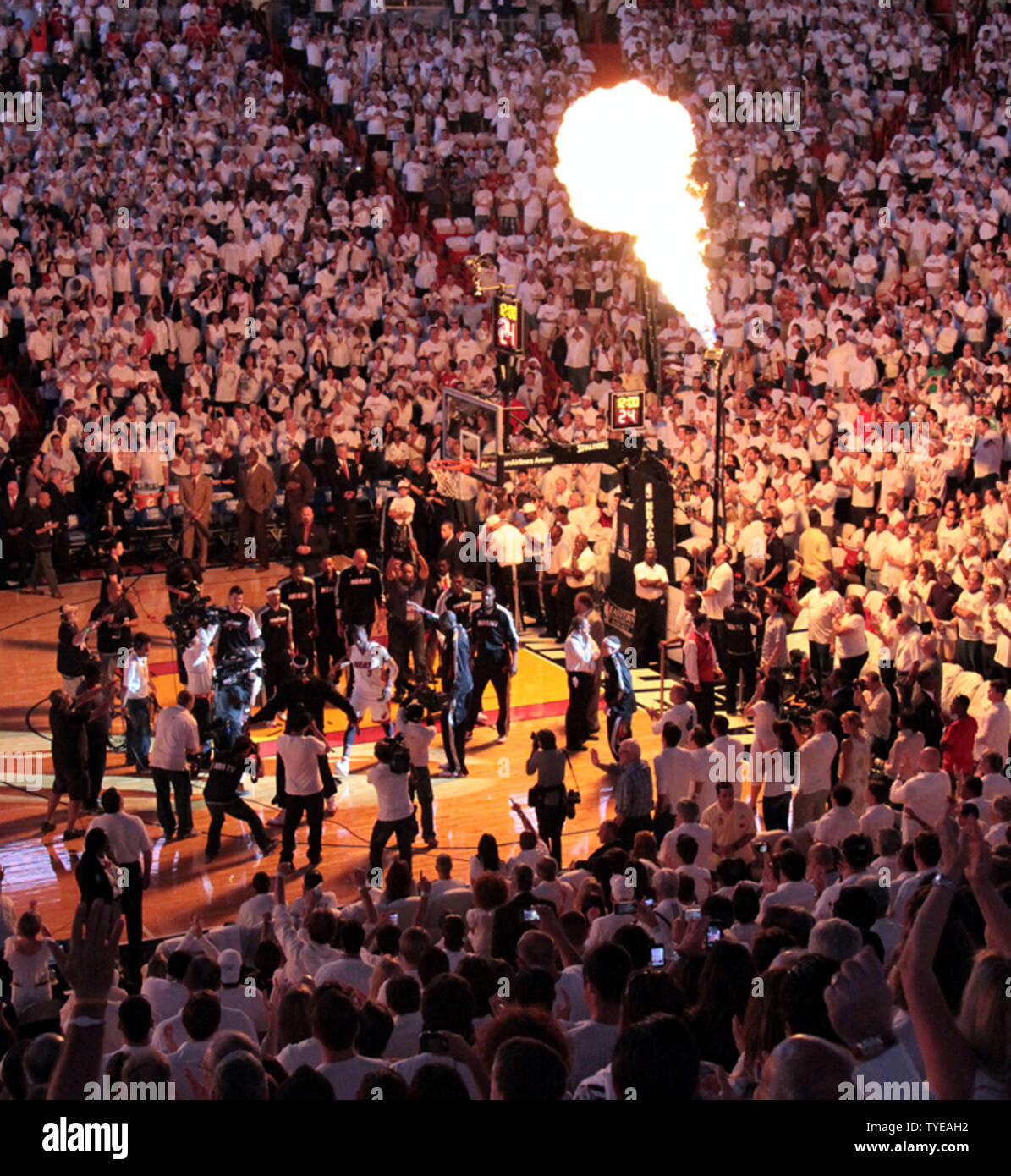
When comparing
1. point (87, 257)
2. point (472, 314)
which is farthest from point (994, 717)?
point (87, 257)

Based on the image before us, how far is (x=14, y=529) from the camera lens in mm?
19672

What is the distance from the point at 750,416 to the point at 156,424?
7.47 metres

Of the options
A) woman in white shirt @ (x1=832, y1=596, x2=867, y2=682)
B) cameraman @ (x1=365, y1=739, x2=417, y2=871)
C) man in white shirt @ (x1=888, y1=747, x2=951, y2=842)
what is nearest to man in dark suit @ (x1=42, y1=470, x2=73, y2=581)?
cameraman @ (x1=365, y1=739, x2=417, y2=871)

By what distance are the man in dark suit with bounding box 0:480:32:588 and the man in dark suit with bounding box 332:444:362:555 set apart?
3826 millimetres

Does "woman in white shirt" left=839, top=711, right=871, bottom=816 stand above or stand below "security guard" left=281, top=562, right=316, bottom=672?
below

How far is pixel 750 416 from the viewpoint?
820 inches

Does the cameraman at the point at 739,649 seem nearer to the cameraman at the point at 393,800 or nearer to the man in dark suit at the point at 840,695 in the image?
the man in dark suit at the point at 840,695

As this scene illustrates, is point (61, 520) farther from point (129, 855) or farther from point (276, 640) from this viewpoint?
point (129, 855)

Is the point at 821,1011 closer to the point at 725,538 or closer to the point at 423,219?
the point at 725,538

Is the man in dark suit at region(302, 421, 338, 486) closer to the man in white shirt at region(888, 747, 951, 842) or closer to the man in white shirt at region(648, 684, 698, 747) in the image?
the man in white shirt at region(648, 684, 698, 747)

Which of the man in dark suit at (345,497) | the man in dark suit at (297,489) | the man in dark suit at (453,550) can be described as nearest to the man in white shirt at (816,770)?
the man in dark suit at (453,550)

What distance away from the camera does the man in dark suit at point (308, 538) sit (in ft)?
62.1

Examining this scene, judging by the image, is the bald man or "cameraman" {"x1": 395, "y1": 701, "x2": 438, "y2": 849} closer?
the bald man

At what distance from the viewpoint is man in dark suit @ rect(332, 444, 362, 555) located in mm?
21031
